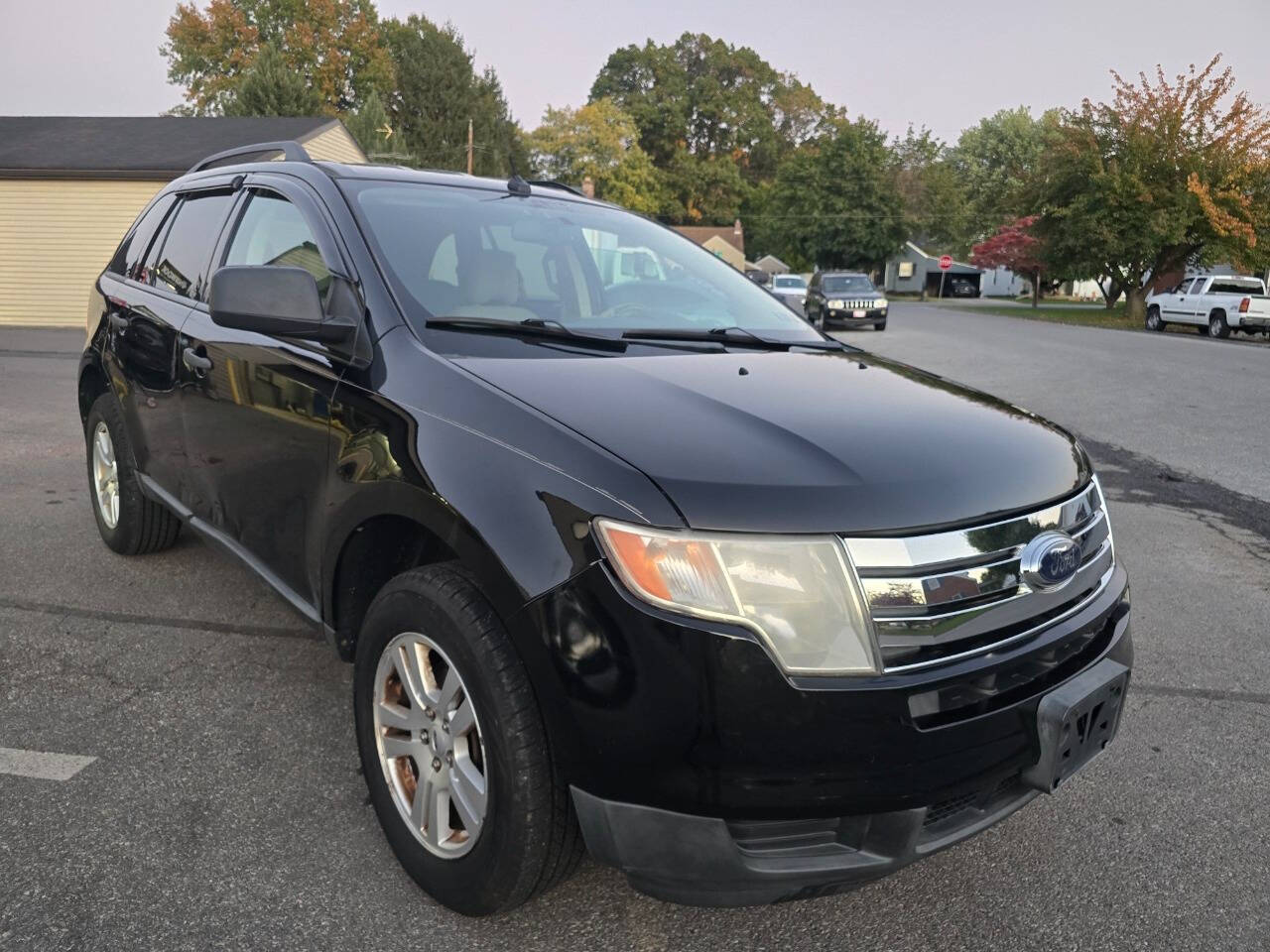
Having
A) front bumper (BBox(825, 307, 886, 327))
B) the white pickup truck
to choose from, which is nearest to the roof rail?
front bumper (BBox(825, 307, 886, 327))

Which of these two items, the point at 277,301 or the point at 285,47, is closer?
the point at 277,301

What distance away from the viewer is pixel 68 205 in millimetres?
21469

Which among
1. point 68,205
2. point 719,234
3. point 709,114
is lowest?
point 68,205

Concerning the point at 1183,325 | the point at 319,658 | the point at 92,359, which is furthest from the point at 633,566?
the point at 1183,325

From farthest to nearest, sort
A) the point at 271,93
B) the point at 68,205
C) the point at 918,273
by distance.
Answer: the point at 918,273
the point at 271,93
the point at 68,205

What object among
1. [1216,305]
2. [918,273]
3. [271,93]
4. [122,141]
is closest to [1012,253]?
[1216,305]

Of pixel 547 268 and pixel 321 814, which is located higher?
pixel 547 268

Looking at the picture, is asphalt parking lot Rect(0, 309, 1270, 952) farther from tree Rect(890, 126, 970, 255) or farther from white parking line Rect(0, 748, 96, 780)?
tree Rect(890, 126, 970, 255)

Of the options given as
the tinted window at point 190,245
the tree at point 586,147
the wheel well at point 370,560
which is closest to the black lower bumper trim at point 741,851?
the wheel well at point 370,560

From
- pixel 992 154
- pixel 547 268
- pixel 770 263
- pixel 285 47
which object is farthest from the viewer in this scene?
pixel 770 263

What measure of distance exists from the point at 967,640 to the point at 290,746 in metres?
2.06

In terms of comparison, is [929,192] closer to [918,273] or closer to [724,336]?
[918,273]

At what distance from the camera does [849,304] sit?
26.7 meters

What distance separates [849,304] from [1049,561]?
1004 inches
